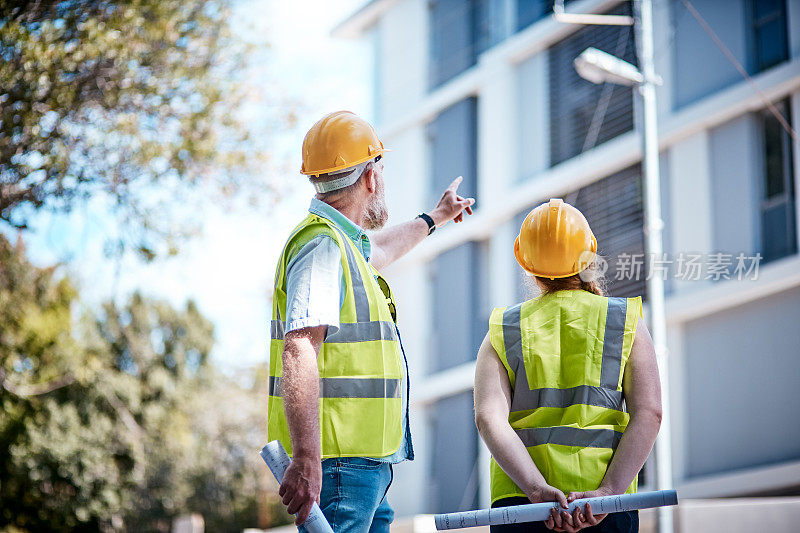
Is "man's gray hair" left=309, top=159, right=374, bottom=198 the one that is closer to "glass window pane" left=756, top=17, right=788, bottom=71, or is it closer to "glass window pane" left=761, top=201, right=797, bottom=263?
"glass window pane" left=761, top=201, right=797, bottom=263

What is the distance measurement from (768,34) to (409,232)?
14025 millimetres

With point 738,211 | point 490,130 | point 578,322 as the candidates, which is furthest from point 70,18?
point 490,130

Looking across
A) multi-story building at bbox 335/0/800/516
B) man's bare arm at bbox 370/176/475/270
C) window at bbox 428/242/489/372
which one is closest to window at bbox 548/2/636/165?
multi-story building at bbox 335/0/800/516

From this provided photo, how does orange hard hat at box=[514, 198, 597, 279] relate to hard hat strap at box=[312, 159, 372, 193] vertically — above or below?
below

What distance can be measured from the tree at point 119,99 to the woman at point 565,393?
7702mm

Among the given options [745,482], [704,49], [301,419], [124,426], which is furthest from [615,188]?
[124,426]

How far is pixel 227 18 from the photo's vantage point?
517 inches

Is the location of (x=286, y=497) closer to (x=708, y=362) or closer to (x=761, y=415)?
(x=761, y=415)

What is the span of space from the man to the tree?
23.6ft

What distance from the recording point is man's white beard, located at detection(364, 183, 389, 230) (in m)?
3.79

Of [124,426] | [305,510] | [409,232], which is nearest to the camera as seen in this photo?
[305,510]

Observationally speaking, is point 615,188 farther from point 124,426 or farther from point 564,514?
point 124,426

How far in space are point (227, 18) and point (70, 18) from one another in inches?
109

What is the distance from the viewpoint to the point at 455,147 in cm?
2467
